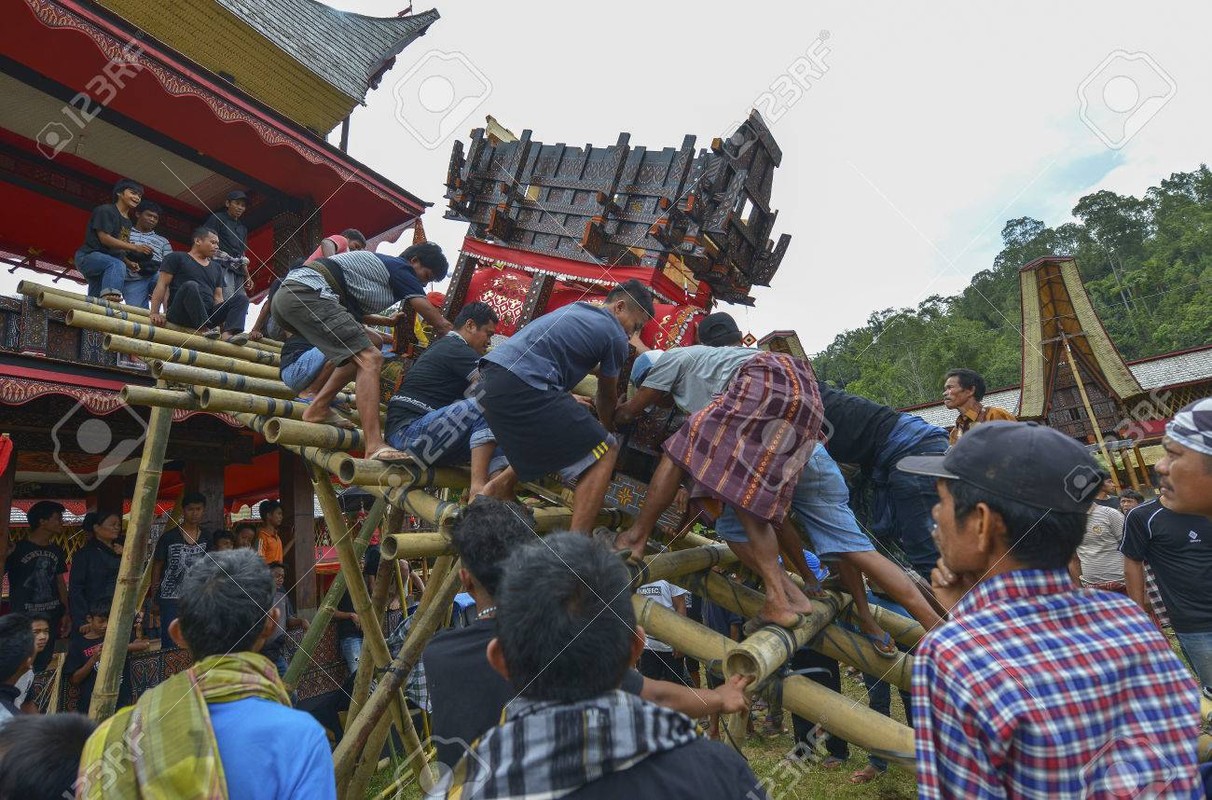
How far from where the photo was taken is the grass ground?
4.48 m

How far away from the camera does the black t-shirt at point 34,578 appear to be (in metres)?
5.14

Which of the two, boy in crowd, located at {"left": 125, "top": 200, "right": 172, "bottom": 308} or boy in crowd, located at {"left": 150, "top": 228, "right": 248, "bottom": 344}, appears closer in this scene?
boy in crowd, located at {"left": 150, "top": 228, "right": 248, "bottom": 344}

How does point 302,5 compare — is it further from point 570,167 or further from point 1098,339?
point 1098,339

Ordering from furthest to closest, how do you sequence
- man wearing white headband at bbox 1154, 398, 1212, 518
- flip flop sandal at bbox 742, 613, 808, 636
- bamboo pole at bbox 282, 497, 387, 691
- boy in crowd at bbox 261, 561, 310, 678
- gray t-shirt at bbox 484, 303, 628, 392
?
boy in crowd at bbox 261, 561, 310, 678 < bamboo pole at bbox 282, 497, 387, 691 < gray t-shirt at bbox 484, 303, 628, 392 < flip flop sandal at bbox 742, 613, 808, 636 < man wearing white headband at bbox 1154, 398, 1212, 518

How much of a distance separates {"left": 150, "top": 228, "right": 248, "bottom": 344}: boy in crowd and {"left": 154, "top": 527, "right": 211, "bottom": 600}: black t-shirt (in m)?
1.77

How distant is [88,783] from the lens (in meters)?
1.71

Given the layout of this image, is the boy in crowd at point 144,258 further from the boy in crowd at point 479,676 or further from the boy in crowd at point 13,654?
the boy in crowd at point 479,676

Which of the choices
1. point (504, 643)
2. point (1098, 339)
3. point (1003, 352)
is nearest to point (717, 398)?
point (504, 643)

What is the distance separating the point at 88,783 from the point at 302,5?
37.6 feet

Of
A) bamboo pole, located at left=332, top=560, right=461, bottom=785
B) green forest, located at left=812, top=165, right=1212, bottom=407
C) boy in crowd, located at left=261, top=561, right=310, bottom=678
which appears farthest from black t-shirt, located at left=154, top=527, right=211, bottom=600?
green forest, located at left=812, top=165, right=1212, bottom=407

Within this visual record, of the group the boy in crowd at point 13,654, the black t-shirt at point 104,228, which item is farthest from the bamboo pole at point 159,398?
the black t-shirt at point 104,228

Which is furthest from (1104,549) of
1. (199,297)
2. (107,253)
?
(107,253)

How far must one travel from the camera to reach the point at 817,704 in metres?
2.71

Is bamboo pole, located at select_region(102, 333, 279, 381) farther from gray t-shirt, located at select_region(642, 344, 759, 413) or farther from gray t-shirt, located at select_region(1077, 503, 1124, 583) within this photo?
gray t-shirt, located at select_region(1077, 503, 1124, 583)
